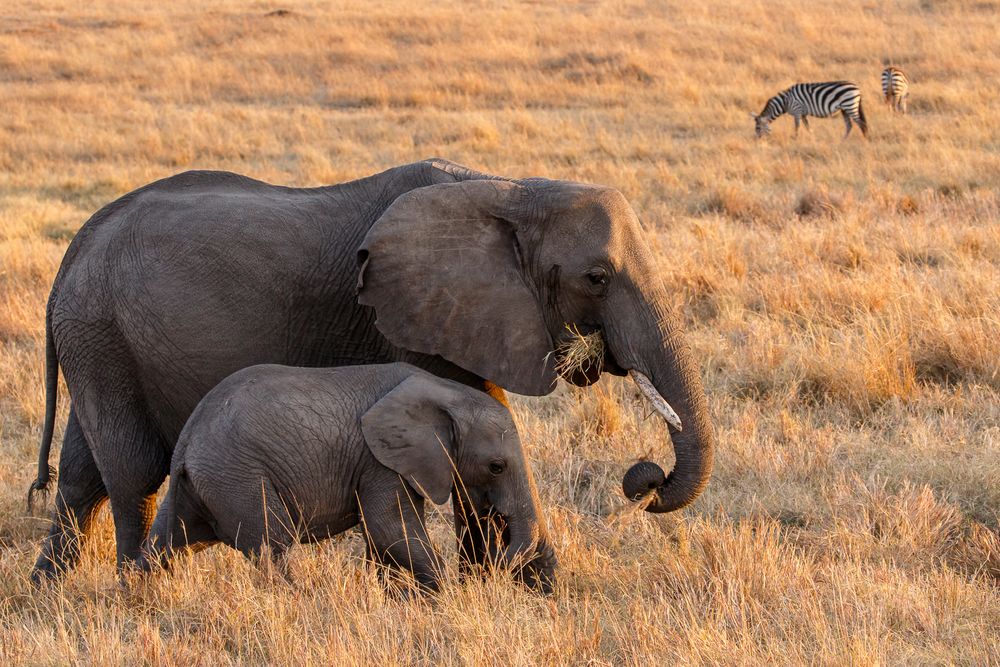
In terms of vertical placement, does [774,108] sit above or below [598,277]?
below

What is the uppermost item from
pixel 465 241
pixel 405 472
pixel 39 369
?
pixel 465 241

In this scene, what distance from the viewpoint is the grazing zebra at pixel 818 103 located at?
19.3 meters

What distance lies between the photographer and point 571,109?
821 inches

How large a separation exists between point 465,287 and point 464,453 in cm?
59

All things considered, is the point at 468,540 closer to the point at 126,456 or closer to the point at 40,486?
the point at 126,456

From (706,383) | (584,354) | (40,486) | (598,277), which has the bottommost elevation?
(706,383)

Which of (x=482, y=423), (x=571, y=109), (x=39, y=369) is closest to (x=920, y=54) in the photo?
A: (x=571, y=109)

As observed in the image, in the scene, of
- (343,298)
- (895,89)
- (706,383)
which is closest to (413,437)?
(343,298)

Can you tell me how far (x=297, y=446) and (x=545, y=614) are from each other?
105 centimetres

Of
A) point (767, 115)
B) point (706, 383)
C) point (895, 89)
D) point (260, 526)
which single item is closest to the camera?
point (260, 526)

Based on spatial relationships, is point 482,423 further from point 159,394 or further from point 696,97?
point 696,97

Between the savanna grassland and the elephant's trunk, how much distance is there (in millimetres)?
240

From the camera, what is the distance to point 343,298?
4852mm

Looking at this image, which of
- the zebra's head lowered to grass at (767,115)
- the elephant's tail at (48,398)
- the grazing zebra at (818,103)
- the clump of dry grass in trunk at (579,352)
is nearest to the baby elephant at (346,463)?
the clump of dry grass in trunk at (579,352)
